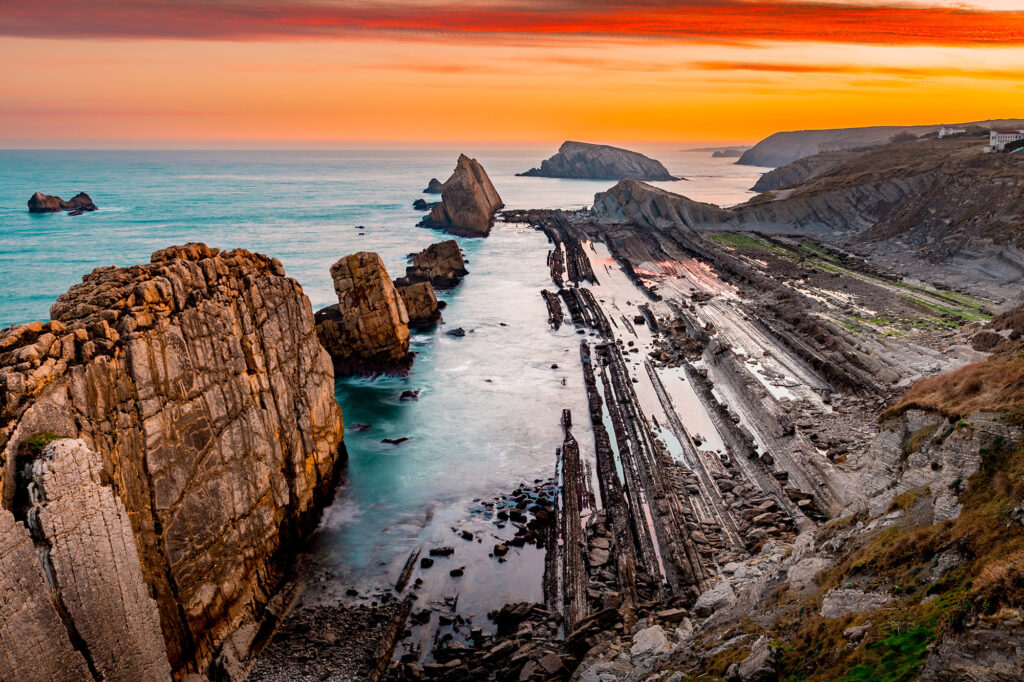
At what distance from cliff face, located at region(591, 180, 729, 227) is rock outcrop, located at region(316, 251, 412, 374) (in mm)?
64506

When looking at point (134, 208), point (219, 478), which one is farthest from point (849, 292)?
point (134, 208)

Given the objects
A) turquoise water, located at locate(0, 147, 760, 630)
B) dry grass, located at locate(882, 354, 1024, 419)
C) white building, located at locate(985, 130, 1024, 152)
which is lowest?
turquoise water, located at locate(0, 147, 760, 630)

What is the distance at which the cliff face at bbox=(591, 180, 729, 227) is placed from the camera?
303 feet

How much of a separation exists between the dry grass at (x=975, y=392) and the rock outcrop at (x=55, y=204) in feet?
490

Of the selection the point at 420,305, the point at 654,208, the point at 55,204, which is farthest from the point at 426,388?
the point at 55,204

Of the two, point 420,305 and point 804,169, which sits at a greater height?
point 804,169

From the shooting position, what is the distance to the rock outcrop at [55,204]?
119938 mm

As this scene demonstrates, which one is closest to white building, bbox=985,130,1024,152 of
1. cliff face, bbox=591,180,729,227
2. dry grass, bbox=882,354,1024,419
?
cliff face, bbox=591,180,729,227

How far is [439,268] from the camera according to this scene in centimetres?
6600

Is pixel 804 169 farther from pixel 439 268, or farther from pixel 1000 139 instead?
pixel 439 268

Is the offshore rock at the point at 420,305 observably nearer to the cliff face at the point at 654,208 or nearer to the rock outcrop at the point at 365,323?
the rock outcrop at the point at 365,323

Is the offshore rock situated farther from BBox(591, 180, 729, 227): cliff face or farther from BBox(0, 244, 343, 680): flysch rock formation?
BBox(591, 180, 729, 227): cliff face

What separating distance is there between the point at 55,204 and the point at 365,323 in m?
120

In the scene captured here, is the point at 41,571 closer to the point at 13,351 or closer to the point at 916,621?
the point at 13,351
